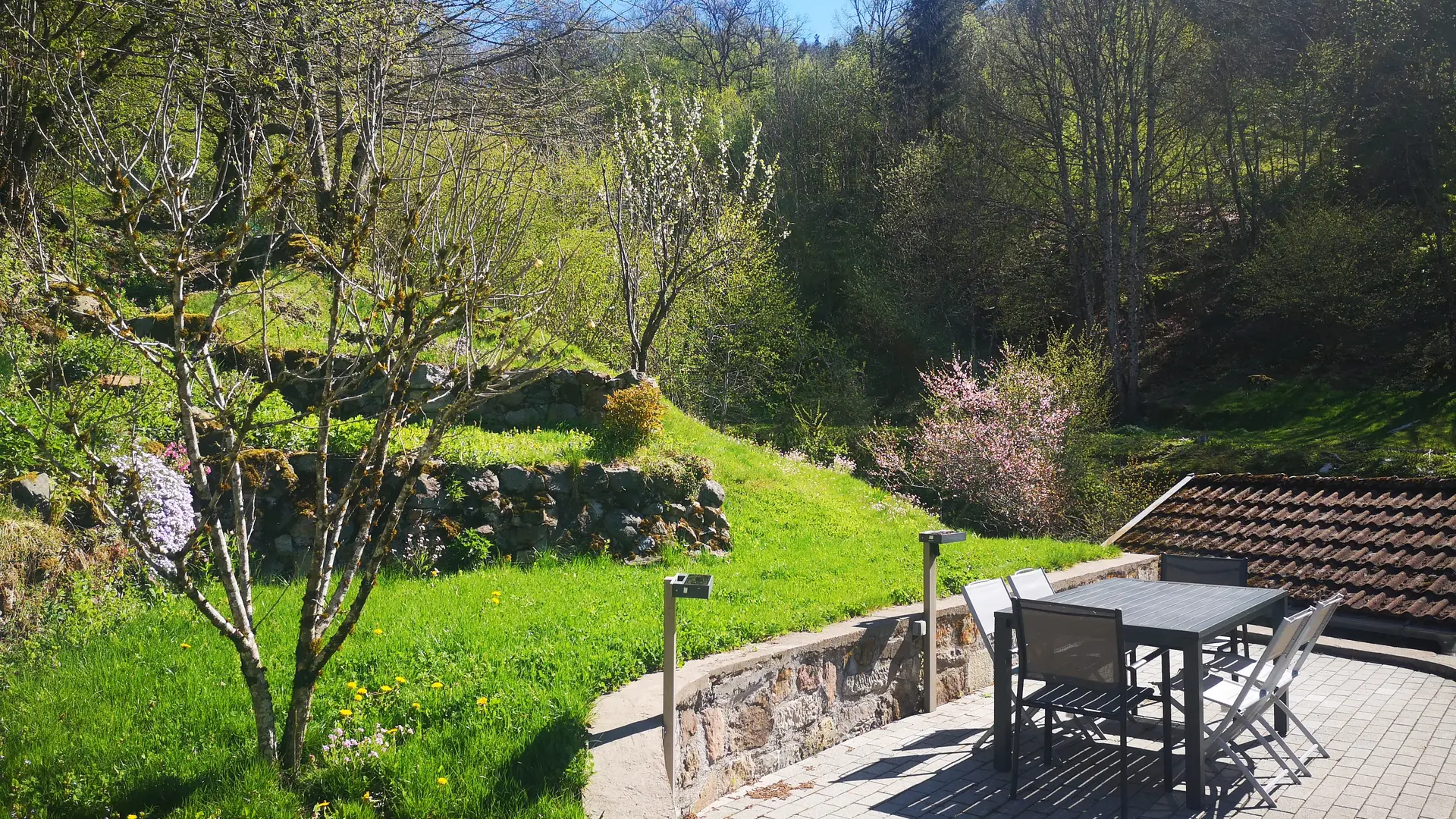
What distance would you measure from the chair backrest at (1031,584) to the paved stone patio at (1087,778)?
88 cm

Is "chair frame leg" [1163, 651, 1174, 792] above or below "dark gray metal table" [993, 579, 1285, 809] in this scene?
below

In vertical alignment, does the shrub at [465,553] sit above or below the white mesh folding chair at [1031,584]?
above

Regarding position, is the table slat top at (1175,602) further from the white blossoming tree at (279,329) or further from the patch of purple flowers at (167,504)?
the patch of purple flowers at (167,504)

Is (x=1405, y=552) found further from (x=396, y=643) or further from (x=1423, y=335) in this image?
(x=1423, y=335)

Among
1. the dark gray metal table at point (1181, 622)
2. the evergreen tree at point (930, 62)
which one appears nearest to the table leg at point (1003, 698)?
the dark gray metal table at point (1181, 622)

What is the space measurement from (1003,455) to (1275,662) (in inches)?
301

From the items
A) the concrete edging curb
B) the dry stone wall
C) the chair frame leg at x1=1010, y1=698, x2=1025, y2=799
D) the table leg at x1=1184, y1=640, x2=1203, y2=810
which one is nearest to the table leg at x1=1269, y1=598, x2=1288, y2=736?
the table leg at x1=1184, y1=640, x2=1203, y2=810

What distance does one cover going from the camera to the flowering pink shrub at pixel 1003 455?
12.5 meters

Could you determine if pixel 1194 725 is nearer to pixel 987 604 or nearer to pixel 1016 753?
pixel 1016 753

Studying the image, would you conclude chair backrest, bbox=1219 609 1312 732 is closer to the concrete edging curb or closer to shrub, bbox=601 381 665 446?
the concrete edging curb

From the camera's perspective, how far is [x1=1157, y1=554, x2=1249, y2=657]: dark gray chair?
684 centimetres

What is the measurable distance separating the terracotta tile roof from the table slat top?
9.42ft

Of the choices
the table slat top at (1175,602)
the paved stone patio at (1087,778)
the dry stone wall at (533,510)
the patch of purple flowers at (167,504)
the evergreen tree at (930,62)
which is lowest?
the paved stone patio at (1087,778)

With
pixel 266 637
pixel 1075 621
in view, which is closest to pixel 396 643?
pixel 266 637
